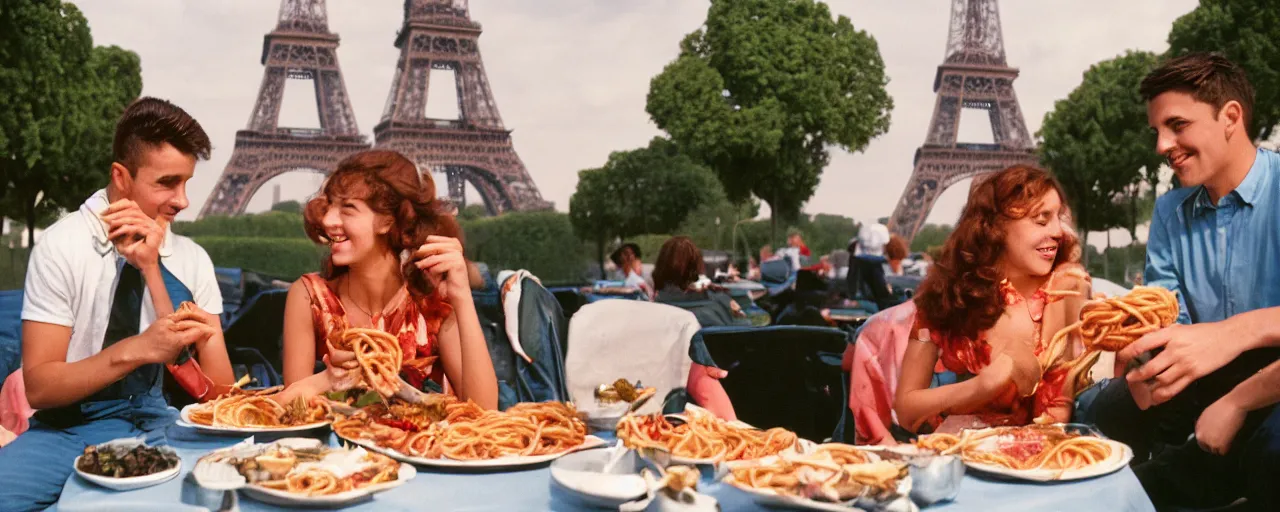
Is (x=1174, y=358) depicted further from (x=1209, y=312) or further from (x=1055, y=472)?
(x=1209, y=312)

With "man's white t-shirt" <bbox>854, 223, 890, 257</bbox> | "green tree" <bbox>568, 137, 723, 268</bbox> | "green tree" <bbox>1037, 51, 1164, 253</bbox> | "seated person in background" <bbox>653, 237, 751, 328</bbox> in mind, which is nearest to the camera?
"seated person in background" <bbox>653, 237, 751, 328</bbox>

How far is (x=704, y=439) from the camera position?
191 cm

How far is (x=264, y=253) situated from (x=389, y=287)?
17.5 metres

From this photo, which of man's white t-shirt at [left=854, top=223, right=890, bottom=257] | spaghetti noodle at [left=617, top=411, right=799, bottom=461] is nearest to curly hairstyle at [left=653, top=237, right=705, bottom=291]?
man's white t-shirt at [left=854, top=223, right=890, bottom=257]

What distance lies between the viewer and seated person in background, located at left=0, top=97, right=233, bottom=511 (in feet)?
7.74

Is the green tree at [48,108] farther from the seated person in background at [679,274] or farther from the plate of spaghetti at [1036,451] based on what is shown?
the plate of spaghetti at [1036,451]

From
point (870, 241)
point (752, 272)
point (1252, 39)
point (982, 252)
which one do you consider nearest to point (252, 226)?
point (752, 272)

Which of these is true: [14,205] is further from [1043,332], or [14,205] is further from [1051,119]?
[1051,119]

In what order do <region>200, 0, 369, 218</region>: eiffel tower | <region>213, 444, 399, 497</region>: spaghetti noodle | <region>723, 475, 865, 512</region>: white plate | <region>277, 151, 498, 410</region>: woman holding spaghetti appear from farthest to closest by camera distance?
<region>200, 0, 369, 218</region>: eiffel tower < <region>277, 151, 498, 410</region>: woman holding spaghetti < <region>213, 444, 399, 497</region>: spaghetti noodle < <region>723, 475, 865, 512</region>: white plate

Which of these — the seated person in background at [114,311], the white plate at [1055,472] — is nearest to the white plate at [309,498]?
the seated person in background at [114,311]

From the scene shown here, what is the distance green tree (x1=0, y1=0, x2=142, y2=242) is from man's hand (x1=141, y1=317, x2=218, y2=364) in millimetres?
11871

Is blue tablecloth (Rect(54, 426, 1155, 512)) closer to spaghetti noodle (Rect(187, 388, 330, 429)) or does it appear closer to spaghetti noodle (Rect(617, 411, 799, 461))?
spaghetti noodle (Rect(617, 411, 799, 461))

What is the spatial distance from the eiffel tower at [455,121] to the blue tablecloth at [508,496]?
2436 centimetres

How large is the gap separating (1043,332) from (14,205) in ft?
67.4
